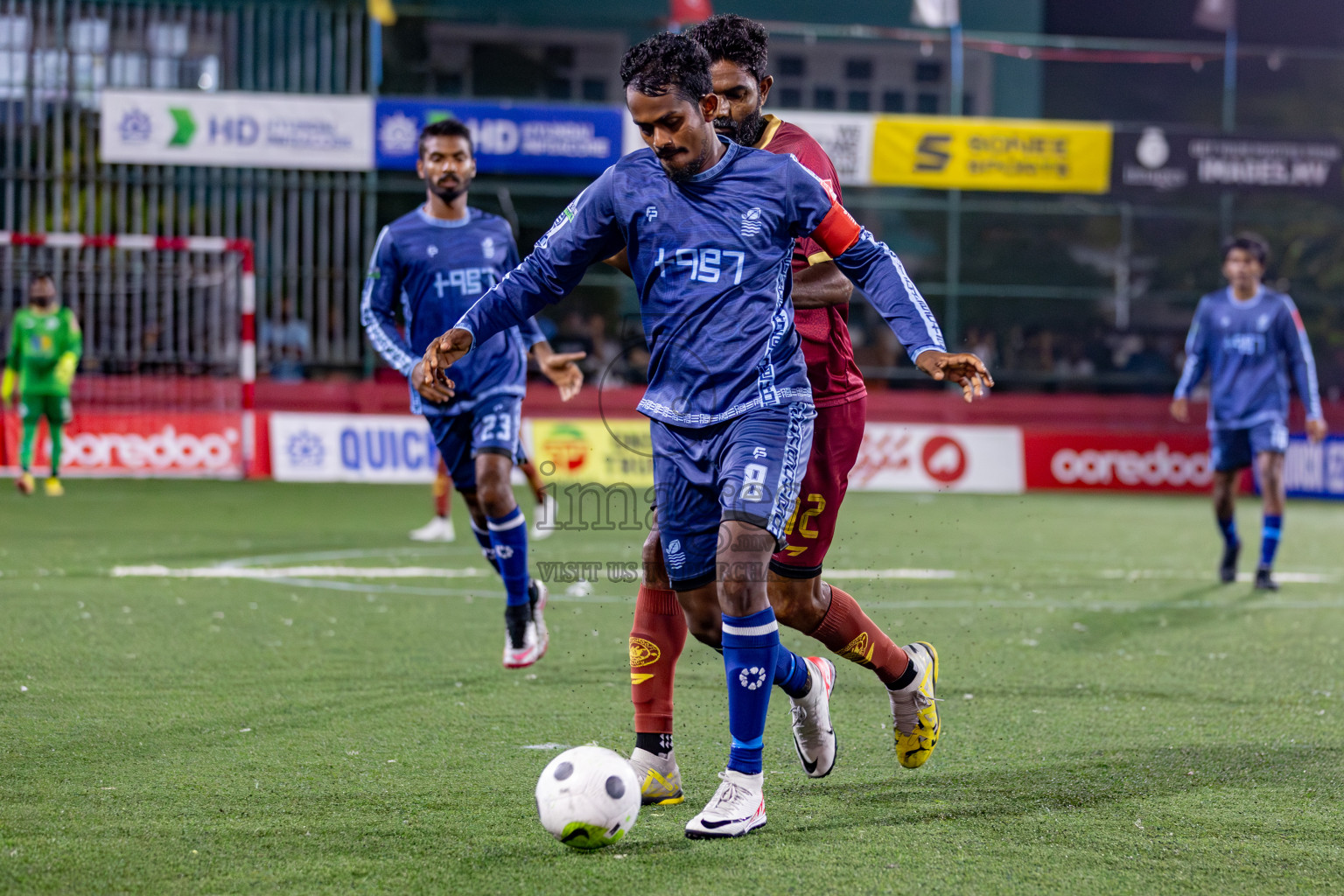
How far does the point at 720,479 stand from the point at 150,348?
1662 centimetres

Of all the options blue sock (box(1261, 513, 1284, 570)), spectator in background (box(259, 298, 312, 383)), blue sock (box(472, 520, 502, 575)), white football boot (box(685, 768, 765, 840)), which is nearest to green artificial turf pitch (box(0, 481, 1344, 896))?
white football boot (box(685, 768, 765, 840))

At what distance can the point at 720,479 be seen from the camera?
3773 millimetres

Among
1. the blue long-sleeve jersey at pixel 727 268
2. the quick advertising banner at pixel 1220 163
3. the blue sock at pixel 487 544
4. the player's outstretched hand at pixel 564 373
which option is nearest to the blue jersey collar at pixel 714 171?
the blue long-sleeve jersey at pixel 727 268

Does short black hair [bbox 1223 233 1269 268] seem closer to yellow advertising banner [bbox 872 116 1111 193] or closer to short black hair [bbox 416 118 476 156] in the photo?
short black hair [bbox 416 118 476 156]

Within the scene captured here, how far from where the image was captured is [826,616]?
442cm

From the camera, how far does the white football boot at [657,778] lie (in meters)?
3.99

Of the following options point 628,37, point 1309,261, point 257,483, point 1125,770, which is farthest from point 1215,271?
point 1125,770

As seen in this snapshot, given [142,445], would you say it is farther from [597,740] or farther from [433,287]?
[597,740]

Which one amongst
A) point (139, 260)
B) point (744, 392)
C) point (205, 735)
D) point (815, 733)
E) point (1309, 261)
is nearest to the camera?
point (744, 392)

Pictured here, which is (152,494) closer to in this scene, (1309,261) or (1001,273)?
(1001,273)

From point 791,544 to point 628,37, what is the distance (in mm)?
21592

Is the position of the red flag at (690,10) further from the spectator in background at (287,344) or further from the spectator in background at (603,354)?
the spectator in background at (287,344)

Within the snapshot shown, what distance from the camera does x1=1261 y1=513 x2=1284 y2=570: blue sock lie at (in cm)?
940

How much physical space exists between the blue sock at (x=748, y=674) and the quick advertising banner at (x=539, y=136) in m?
16.1
